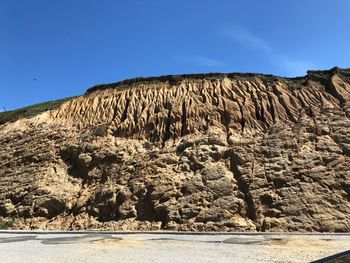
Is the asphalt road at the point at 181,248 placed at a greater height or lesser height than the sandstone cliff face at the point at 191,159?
lesser

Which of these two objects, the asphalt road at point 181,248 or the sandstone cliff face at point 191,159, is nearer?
the asphalt road at point 181,248

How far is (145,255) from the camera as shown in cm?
1167

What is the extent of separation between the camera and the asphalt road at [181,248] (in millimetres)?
11000

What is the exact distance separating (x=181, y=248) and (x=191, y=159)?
31.3ft

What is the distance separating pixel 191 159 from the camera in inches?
880

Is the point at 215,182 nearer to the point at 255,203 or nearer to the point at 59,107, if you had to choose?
the point at 255,203

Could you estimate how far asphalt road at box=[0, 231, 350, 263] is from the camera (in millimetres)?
11000

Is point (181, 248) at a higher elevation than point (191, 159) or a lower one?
lower

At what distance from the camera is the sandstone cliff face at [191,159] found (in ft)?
61.6

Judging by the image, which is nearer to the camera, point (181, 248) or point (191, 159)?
point (181, 248)

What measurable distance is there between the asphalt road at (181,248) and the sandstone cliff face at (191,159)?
2.53 meters

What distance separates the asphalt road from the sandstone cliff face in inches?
99.8

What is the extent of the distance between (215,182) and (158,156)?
4.44 metres

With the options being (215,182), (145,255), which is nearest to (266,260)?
(145,255)
